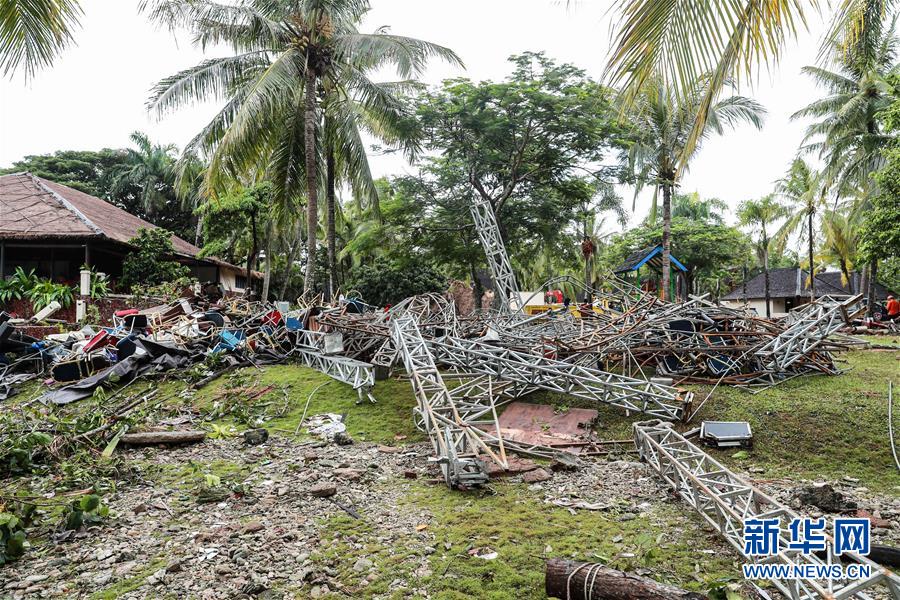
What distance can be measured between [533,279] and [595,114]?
2025 cm

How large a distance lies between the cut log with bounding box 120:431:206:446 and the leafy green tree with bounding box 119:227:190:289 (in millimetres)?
12568

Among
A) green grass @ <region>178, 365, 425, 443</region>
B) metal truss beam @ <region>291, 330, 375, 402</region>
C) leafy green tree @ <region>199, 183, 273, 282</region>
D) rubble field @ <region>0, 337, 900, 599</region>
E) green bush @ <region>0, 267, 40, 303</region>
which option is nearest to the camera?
rubble field @ <region>0, 337, 900, 599</region>

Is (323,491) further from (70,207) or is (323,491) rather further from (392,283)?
(70,207)

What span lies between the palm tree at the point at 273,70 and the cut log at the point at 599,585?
12614 mm

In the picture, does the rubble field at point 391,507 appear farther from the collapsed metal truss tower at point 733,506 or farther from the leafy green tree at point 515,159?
the leafy green tree at point 515,159

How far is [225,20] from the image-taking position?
46.0 ft

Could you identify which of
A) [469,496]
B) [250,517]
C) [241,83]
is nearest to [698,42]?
[469,496]

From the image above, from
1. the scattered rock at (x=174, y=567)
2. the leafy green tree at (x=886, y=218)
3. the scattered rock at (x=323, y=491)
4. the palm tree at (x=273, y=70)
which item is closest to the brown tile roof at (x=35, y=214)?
the palm tree at (x=273, y=70)

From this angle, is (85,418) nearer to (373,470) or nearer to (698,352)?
(373,470)

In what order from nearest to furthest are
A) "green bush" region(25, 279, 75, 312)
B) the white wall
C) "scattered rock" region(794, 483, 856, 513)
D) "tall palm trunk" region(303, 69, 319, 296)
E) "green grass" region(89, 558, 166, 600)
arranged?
"green grass" region(89, 558, 166, 600), "scattered rock" region(794, 483, 856, 513), "green bush" region(25, 279, 75, 312), "tall palm trunk" region(303, 69, 319, 296), the white wall

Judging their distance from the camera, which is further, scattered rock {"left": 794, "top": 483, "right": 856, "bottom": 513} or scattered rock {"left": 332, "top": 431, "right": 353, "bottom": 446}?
scattered rock {"left": 332, "top": 431, "right": 353, "bottom": 446}

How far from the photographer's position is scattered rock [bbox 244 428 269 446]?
757 centimetres

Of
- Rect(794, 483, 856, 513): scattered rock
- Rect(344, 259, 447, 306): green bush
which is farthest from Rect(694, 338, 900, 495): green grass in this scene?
Rect(344, 259, 447, 306): green bush

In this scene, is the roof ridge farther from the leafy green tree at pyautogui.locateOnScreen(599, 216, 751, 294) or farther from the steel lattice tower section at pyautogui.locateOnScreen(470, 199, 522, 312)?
the leafy green tree at pyautogui.locateOnScreen(599, 216, 751, 294)
